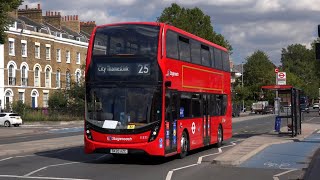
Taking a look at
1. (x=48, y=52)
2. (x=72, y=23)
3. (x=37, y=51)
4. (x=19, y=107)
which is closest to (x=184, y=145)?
(x=19, y=107)

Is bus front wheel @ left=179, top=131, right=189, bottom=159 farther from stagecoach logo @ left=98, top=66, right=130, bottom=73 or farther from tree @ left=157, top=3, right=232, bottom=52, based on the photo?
tree @ left=157, top=3, right=232, bottom=52

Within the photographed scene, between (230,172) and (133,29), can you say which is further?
(133,29)

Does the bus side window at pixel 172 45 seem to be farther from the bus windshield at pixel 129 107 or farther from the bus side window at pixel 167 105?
the bus windshield at pixel 129 107

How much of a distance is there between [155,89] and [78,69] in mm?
59134

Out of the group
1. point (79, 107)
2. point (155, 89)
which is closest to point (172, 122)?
point (155, 89)

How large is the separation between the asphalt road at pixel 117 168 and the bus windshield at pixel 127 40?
10.9ft

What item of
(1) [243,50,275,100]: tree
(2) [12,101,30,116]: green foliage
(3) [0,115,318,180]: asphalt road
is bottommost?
(3) [0,115,318,180]: asphalt road

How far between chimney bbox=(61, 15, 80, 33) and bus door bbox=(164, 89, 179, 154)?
63.1m

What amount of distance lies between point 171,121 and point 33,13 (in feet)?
192

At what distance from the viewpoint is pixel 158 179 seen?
42.2ft

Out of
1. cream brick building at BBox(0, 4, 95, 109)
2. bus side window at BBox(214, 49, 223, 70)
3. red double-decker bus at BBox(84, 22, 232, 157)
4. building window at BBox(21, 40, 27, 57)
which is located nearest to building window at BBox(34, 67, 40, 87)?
cream brick building at BBox(0, 4, 95, 109)

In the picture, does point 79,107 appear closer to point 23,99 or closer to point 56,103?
point 56,103

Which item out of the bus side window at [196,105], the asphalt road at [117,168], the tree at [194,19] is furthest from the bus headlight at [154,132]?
the tree at [194,19]

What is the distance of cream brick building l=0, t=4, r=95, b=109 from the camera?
60.3 metres
